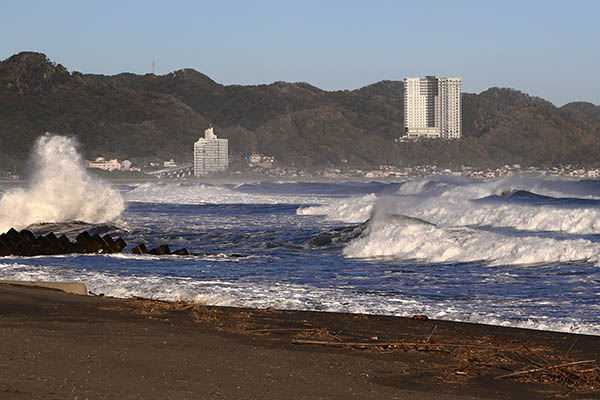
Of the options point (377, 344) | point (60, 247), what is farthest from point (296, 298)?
point (60, 247)

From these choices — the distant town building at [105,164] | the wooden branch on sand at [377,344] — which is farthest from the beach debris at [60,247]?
the distant town building at [105,164]

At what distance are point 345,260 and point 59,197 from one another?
1710cm

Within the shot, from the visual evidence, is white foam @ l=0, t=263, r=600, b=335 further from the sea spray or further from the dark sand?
the sea spray

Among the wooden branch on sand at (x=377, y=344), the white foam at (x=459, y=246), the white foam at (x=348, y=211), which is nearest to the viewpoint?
the wooden branch on sand at (x=377, y=344)

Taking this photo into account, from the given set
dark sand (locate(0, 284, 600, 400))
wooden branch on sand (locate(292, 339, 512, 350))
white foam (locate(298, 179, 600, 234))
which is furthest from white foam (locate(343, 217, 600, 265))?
wooden branch on sand (locate(292, 339, 512, 350))

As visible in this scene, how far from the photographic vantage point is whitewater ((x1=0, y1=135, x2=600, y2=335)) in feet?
Answer: 42.9

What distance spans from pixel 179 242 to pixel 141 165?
17203 centimetres

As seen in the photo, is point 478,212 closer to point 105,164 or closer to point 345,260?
point 345,260

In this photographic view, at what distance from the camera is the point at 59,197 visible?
3459 centimetres

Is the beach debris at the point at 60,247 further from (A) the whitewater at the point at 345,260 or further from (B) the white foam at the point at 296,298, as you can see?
(B) the white foam at the point at 296,298

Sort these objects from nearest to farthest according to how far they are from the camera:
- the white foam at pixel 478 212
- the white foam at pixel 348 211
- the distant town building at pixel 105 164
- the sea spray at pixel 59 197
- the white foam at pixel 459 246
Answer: the white foam at pixel 459 246 < the white foam at pixel 478 212 < the sea spray at pixel 59 197 < the white foam at pixel 348 211 < the distant town building at pixel 105 164

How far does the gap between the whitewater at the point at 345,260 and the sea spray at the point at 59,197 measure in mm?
51

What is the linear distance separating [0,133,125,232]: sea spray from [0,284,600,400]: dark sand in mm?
22342

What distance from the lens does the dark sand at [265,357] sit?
20.5 ft
